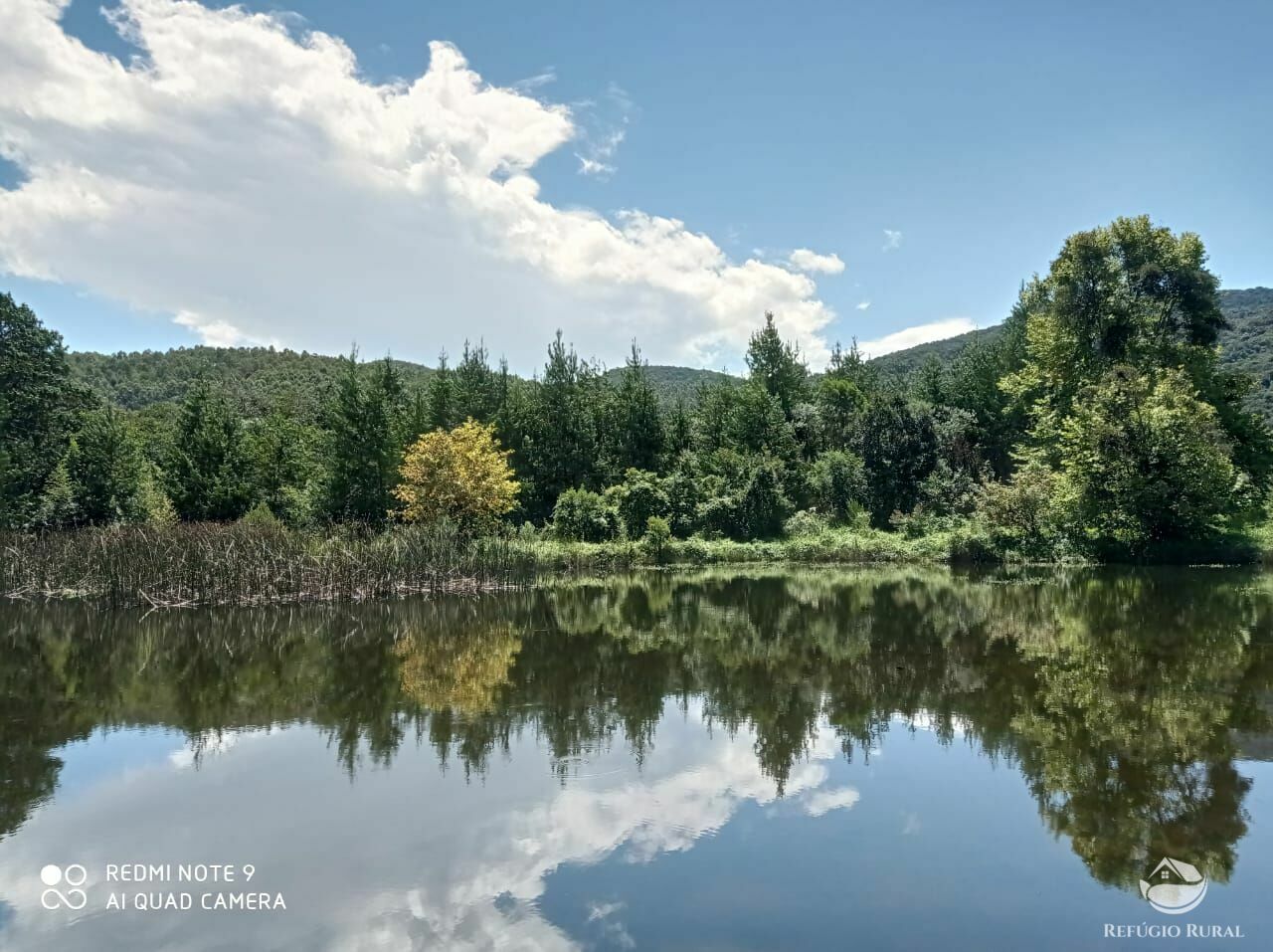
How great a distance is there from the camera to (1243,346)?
6556cm

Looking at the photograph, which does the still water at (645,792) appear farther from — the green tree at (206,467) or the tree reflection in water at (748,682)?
the green tree at (206,467)

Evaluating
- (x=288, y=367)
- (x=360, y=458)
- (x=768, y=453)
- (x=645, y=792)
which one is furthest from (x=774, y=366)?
(x=288, y=367)

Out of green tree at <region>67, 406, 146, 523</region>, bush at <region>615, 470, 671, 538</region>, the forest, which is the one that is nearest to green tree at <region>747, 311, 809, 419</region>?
the forest

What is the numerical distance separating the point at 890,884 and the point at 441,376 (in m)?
36.8

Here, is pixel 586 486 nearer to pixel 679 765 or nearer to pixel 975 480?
pixel 975 480

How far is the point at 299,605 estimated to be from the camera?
63.7ft

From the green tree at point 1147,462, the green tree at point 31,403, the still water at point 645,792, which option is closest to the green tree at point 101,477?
the green tree at point 31,403

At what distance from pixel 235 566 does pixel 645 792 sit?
51.5 feet

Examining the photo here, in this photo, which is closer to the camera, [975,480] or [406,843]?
[406,843]

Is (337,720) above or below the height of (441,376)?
below

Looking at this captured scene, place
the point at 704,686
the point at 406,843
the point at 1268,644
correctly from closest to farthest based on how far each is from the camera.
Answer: the point at 406,843 < the point at 704,686 < the point at 1268,644

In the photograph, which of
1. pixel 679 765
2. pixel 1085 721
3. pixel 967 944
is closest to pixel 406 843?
pixel 679 765
